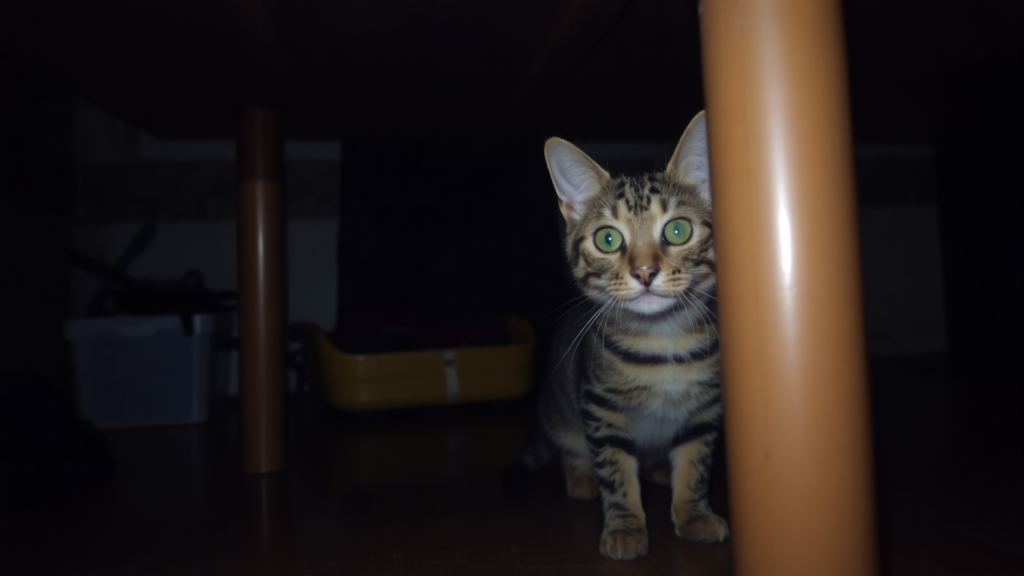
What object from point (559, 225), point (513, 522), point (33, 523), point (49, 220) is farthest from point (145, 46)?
point (559, 225)

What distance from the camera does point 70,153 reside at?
2.26 metres

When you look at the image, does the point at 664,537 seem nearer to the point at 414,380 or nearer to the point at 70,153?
the point at 414,380

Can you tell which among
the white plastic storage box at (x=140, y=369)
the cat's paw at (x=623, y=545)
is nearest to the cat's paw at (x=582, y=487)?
the cat's paw at (x=623, y=545)

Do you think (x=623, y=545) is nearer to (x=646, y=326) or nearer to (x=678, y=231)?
(x=646, y=326)

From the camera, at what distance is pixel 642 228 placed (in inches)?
36.0

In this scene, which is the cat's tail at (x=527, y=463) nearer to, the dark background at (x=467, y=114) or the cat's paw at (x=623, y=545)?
the cat's paw at (x=623, y=545)

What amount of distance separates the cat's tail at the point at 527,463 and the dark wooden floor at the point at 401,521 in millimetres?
A: 25

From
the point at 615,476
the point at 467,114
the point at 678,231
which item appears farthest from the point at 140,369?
the point at 678,231

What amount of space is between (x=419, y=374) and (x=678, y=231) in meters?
1.19

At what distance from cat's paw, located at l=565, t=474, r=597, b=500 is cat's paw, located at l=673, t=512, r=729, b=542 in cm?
23

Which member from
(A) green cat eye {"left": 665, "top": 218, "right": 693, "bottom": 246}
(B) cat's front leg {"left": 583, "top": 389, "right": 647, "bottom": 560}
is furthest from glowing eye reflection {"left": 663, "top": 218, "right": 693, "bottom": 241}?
(B) cat's front leg {"left": 583, "top": 389, "right": 647, "bottom": 560}

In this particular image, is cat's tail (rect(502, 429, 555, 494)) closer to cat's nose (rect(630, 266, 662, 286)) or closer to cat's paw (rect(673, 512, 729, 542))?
cat's paw (rect(673, 512, 729, 542))

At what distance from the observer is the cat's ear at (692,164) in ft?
3.03

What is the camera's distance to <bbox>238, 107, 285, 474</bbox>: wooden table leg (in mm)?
1259
